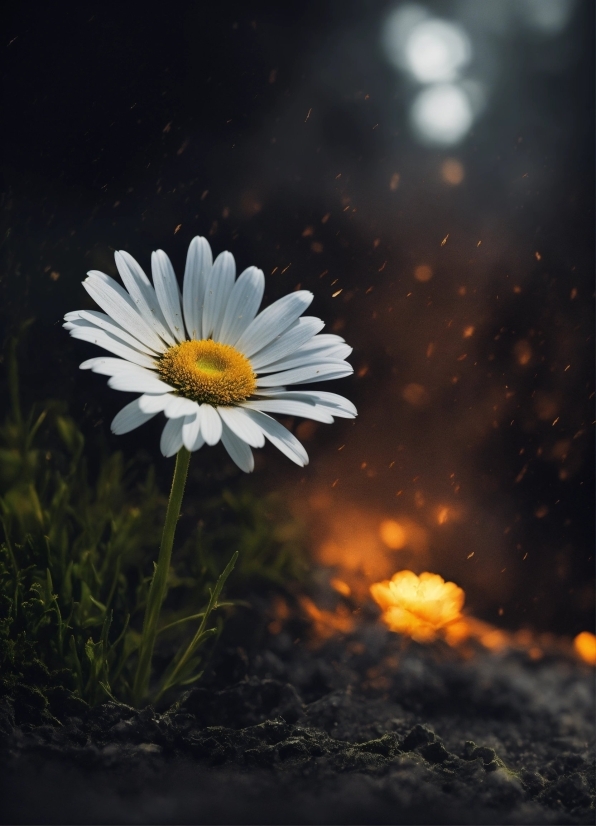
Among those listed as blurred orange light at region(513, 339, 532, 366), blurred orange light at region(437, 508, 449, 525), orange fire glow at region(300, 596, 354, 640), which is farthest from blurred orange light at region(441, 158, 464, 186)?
orange fire glow at region(300, 596, 354, 640)

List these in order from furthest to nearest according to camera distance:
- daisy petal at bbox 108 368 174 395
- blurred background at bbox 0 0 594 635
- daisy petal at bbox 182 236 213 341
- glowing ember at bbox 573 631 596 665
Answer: glowing ember at bbox 573 631 596 665
blurred background at bbox 0 0 594 635
daisy petal at bbox 182 236 213 341
daisy petal at bbox 108 368 174 395

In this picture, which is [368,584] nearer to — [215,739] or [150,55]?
[215,739]

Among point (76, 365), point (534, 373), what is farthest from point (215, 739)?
point (534, 373)

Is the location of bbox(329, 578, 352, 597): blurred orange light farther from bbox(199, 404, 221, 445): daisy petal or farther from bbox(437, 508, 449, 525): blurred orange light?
bbox(199, 404, 221, 445): daisy petal

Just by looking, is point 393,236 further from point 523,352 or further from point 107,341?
point 107,341

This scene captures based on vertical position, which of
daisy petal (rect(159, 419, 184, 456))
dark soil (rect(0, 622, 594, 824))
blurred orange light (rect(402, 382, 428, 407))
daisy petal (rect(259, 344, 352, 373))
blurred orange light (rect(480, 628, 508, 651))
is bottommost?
dark soil (rect(0, 622, 594, 824))

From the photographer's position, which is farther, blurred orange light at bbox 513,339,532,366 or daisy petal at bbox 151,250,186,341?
blurred orange light at bbox 513,339,532,366

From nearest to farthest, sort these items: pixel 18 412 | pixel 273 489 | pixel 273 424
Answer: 1. pixel 273 424
2. pixel 18 412
3. pixel 273 489

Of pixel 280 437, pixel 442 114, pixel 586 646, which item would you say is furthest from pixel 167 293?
pixel 586 646
